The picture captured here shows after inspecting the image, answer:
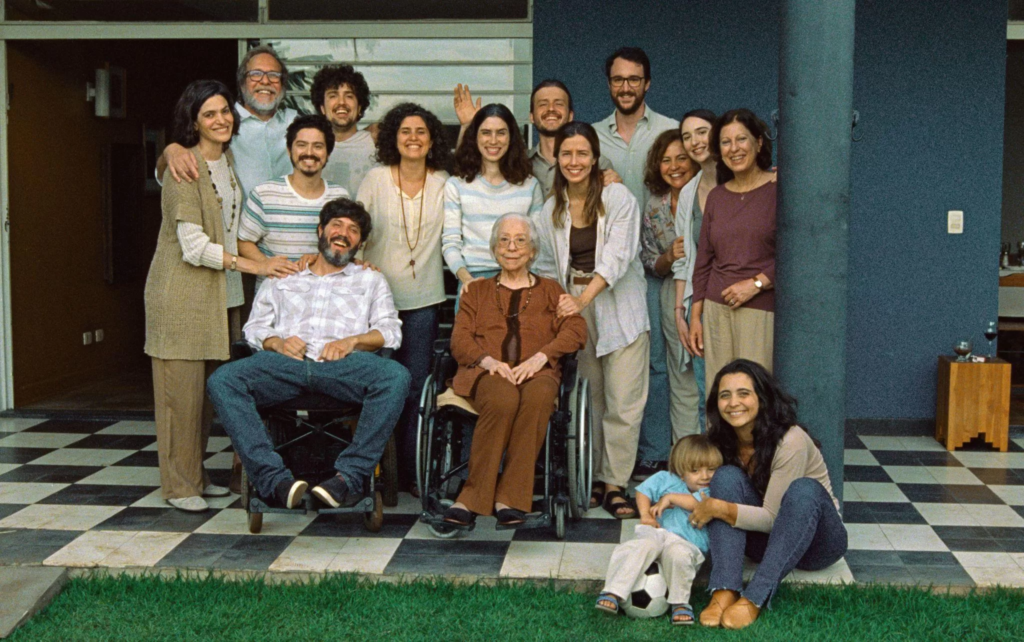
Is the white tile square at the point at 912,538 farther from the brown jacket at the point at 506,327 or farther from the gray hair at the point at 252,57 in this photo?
the gray hair at the point at 252,57

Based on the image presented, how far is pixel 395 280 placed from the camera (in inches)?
184

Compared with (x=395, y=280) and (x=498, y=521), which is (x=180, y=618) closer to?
(x=498, y=521)

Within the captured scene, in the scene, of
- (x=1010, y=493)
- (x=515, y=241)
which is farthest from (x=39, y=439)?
(x=1010, y=493)

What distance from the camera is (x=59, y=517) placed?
4379 mm

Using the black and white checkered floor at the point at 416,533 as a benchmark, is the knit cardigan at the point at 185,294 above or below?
above

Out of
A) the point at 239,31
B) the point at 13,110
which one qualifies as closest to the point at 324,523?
the point at 239,31

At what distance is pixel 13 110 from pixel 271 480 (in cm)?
349

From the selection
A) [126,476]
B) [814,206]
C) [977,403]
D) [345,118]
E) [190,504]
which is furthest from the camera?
[977,403]

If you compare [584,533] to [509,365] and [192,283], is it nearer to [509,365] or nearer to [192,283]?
[509,365]

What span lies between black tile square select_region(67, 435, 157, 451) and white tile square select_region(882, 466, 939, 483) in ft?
11.2

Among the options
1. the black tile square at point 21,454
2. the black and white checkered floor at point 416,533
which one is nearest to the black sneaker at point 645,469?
the black and white checkered floor at point 416,533

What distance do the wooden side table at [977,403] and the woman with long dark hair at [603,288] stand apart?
188 centimetres

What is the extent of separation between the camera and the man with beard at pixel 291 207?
447 centimetres

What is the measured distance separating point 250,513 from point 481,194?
1476mm
